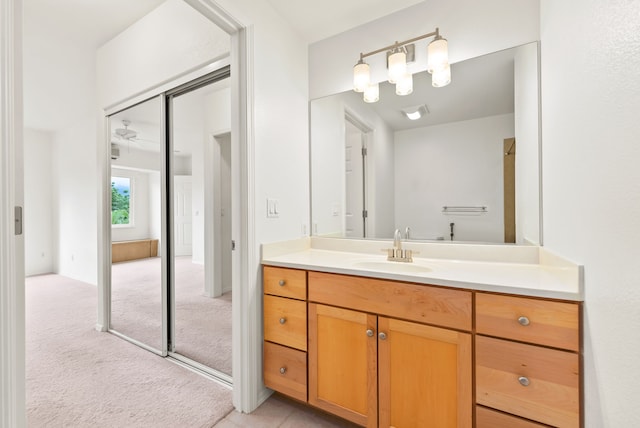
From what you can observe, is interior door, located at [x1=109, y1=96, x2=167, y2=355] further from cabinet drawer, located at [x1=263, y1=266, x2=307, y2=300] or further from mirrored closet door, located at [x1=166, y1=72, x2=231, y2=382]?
cabinet drawer, located at [x1=263, y1=266, x2=307, y2=300]

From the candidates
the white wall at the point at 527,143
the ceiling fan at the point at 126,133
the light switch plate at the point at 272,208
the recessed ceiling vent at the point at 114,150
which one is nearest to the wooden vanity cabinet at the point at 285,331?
the light switch plate at the point at 272,208

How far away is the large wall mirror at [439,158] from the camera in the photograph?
4.98 ft

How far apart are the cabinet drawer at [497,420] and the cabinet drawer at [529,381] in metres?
0.02

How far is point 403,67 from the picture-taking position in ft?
5.61

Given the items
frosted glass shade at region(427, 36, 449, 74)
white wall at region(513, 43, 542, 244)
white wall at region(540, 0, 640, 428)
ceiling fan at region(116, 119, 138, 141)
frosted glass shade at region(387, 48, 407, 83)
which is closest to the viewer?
white wall at region(540, 0, 640, 428)

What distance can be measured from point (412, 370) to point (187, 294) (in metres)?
1.99

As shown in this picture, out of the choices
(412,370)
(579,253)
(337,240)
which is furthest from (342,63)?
(412,370)

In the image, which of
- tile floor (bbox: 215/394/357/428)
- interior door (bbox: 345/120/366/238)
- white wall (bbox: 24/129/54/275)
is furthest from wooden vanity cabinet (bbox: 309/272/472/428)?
white wall (bbox: 24/129/54/275)

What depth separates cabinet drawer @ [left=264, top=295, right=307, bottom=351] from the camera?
151 cm

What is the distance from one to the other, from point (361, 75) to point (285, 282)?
1.46 metres

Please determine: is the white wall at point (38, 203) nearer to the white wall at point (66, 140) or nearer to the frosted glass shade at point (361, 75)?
the white wall at point (66, 140)

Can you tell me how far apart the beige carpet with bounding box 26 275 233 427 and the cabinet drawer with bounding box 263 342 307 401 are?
0.31m

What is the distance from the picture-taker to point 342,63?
2.01 meters

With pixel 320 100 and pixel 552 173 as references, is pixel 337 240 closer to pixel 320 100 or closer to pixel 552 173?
pixel 320 100
